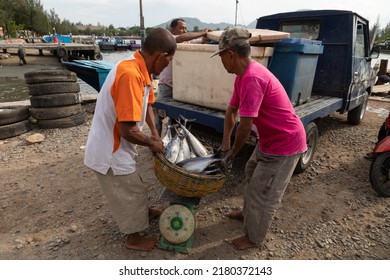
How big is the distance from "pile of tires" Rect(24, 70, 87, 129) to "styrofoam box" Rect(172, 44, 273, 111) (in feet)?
10.4

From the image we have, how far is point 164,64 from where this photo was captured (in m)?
2.24

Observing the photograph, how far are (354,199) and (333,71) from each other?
7.82 ft

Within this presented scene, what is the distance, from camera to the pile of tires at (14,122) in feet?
18.3

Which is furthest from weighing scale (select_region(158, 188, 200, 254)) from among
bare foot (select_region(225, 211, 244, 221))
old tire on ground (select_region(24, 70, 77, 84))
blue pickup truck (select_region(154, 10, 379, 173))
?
old tire on ground (select_region(24, 70, 77, 84))

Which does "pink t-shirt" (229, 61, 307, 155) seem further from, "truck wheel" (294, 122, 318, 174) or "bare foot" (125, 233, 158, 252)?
"truck wheel" (294, 122, 318, 174)

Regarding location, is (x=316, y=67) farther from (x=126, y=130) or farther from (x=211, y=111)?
(x=126, y=130)

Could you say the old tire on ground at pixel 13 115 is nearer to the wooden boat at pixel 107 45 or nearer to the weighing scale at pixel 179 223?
the weighing scale at pixel 179 223

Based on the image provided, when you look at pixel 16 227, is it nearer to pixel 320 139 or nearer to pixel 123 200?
pixel 123 200

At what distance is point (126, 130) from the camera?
206 cm

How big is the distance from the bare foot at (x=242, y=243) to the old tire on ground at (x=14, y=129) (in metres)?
5.16

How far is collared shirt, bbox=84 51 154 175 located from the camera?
1994 mm

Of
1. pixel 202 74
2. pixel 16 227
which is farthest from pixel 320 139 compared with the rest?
pixel 16 227

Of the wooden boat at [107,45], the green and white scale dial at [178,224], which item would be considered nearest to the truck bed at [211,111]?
the green and white scale dial at [178,224]

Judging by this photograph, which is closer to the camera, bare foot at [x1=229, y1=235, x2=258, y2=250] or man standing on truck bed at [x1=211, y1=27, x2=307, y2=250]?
man standing on truck bed at [x1=211, y1=27, x2=307, y2=250]
